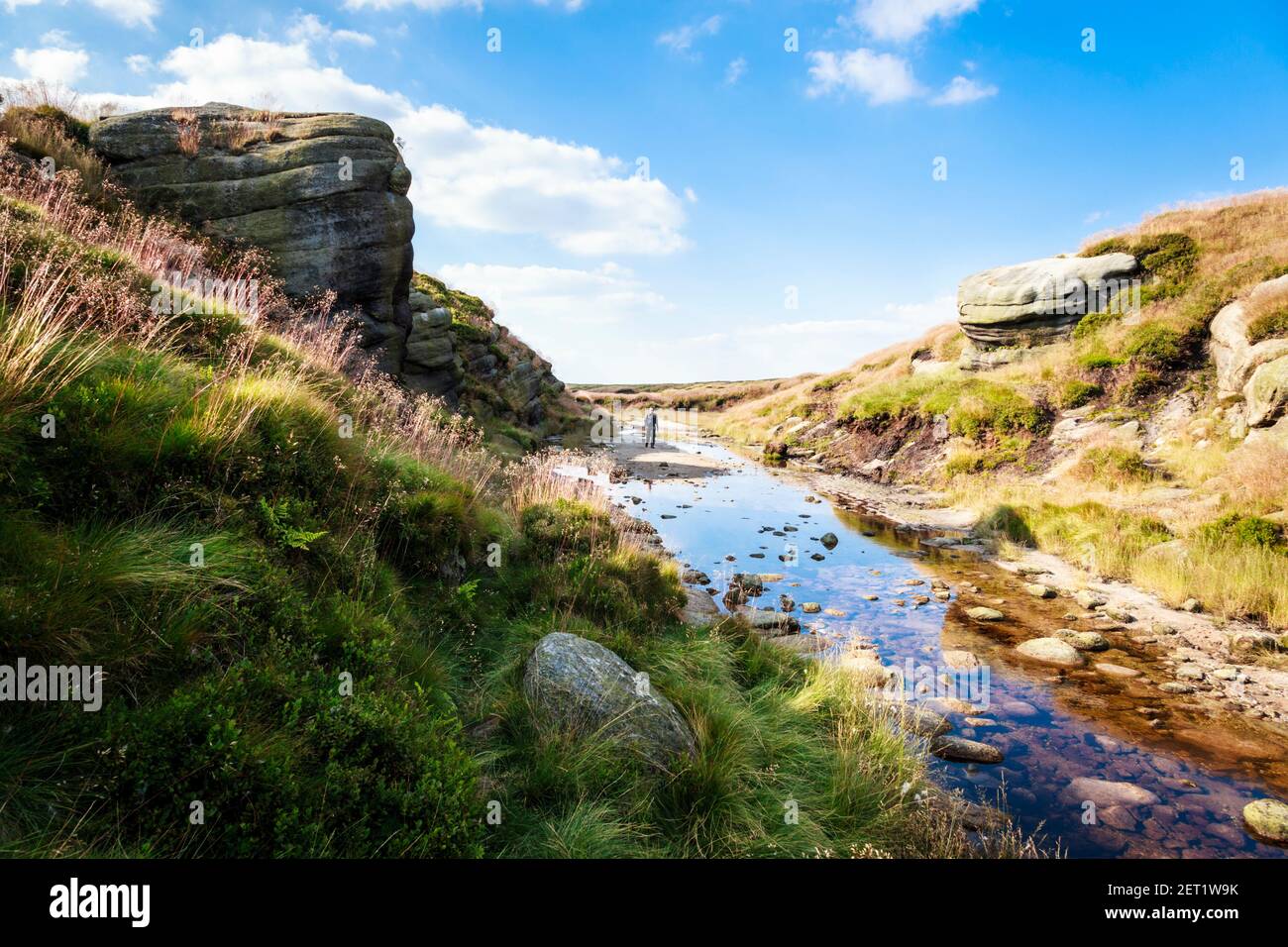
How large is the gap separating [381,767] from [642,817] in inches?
85.3

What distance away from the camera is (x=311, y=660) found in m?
4.32

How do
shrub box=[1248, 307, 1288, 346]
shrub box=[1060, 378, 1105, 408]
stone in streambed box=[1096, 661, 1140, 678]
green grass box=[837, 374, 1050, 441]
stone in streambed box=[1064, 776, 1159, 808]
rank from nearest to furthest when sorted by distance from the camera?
stone in streambed box=[1064, 776, 1159, 808] < stone in streambed box=[1096, 661, 1140, 678] < shrub box=[1248, 307, 1288, 346] < shrub box=[1060, 378, 1105, 408] < green grass box=[837, 374, 1050, 441]

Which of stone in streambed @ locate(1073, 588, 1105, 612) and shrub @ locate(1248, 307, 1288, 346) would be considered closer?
stone in streambed @ locate(1073, 588, 1105, 612)

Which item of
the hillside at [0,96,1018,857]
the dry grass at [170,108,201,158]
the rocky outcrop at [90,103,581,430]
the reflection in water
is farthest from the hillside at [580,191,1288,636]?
the dry grass at [170,108,201,158]

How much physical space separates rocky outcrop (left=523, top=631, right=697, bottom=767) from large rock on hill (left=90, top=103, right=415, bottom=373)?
15.6m

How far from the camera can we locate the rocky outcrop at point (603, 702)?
5395mm

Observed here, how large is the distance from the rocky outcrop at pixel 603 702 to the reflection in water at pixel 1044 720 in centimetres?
331

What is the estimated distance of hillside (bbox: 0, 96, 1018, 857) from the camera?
310 centimetres

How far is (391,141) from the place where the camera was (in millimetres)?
18891

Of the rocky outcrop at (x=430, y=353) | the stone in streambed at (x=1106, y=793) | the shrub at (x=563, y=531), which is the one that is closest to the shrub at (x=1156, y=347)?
the stone in streambed at (x=1106, y=793)

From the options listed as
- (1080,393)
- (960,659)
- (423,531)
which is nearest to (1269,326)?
(1080,393)

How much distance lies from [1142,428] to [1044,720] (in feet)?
57.7

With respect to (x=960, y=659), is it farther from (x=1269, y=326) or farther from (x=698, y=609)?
(x=1269, y=326)

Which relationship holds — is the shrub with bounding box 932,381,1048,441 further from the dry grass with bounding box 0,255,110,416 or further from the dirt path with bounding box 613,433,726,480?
the dry grass with bounding box 0,255,110,416
